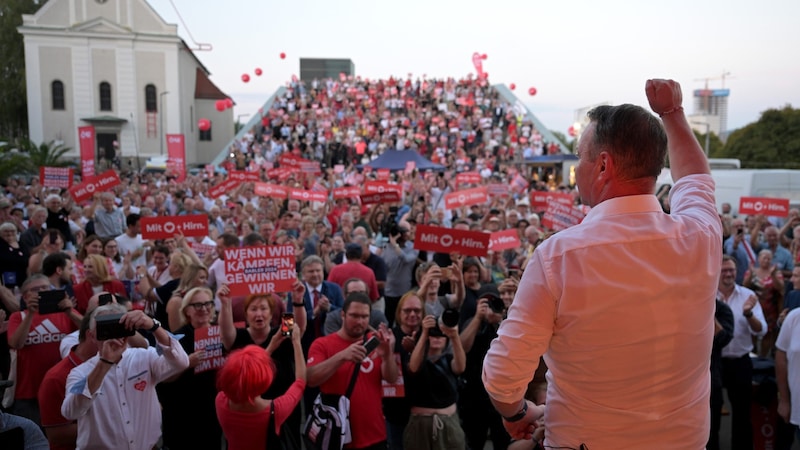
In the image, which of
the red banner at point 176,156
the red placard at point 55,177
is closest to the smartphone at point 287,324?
the red placard at point 55,177

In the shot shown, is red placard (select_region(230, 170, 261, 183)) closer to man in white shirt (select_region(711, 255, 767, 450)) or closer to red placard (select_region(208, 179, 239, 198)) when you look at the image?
red placard (select_region(208, 179, 239, 198))

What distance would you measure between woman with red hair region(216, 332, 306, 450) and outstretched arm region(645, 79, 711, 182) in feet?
8.33

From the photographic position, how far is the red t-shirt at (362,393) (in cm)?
427

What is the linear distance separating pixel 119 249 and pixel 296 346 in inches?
231

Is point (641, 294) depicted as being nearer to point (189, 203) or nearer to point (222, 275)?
point (222, 275)

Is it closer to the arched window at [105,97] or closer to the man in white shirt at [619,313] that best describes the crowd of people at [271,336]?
the man in white shirt at [619,313]

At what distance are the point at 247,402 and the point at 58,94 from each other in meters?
48.8

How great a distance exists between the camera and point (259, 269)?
541 cm

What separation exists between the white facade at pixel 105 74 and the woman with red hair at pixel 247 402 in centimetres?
4536

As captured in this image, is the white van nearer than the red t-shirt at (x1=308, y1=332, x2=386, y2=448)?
No

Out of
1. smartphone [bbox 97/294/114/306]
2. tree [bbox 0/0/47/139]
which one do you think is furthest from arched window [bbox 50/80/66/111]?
smartphone [bbox 97/294/114/306]

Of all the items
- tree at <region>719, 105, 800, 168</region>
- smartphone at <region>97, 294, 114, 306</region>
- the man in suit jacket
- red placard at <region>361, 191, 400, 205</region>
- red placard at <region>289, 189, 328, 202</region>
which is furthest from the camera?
tree at <region>719, 105, 800, 168</region>

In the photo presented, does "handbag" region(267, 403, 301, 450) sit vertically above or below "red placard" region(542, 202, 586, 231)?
below

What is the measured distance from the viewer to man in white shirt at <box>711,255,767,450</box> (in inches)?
233
